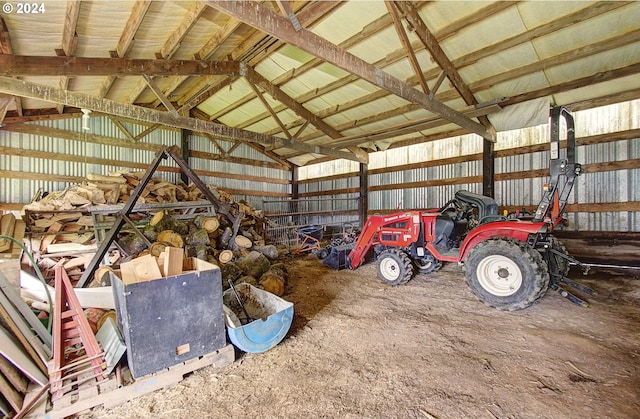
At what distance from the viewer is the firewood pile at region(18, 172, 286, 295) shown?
15.5ft

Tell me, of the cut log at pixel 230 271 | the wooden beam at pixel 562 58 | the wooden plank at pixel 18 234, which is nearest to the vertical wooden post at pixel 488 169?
the wooden beam at pixel 562 58

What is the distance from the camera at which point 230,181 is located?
10367mm

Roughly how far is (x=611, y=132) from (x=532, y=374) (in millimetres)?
5780

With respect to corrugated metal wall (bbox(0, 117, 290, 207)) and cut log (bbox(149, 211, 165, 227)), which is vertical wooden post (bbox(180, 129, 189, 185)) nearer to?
corrugated metal wall (bbox(0, 117, 290, 207))

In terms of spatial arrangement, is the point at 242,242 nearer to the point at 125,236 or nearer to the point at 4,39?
the point at 125,236

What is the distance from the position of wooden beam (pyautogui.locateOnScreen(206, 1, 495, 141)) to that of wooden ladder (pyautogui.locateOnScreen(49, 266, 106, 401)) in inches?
102

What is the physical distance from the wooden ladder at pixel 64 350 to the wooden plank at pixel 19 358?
3.2 inches

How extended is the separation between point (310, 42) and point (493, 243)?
10.6 feet

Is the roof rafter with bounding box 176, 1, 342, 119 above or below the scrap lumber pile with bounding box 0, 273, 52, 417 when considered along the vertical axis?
above

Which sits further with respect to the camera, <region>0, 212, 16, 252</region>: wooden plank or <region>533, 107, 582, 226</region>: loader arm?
<region>0, 212, 16, 252</region>: wooden plank

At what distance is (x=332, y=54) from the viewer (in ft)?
10.9

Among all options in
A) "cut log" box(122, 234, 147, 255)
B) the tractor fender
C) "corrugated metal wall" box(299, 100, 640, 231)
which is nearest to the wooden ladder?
"cut log" box(122, 234, 147, 255)

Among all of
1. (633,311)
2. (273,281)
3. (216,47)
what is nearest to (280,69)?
(216,47)

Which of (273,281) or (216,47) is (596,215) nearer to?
(273,281)
